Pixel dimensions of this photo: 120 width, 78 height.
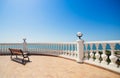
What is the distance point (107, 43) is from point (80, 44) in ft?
7.46

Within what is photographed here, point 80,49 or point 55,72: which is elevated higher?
point 80,49

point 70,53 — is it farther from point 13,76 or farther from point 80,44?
point 13,76

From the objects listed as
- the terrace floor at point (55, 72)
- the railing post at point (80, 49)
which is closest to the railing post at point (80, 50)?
the railing post at point (80, 49)

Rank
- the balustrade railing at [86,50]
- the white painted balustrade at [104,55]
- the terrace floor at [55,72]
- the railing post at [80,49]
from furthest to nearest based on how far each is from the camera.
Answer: the railing post at [80,49]
the balustrade railing at [86,50]
the white painted balustrade at [104,55]
the terrace floor at [55,72]

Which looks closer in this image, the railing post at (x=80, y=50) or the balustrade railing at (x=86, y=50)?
the balustrade railing at (x=86, y=50)

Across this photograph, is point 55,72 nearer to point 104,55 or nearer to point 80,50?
point 104,55

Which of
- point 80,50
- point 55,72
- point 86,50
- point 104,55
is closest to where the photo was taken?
point 55,72

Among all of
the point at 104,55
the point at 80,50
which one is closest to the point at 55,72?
the point at 104,55

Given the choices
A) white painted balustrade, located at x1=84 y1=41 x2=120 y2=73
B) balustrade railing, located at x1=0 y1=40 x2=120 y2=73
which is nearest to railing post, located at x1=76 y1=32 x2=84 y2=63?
balustrade railing, located at x1=0 y1=40 x2=120 y2=73

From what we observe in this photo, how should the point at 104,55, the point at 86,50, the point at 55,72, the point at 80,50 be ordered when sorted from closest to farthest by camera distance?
the point at 55,72
the point at 104,55
the point at 86,50
the point at 80,50

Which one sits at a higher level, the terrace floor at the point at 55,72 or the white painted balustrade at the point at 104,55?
the white painted balustrade at the point at 104,55

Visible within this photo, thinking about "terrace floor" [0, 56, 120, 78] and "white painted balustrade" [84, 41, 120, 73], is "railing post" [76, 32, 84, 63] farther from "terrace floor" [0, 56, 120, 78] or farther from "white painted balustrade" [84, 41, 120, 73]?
"terrace floor" [0, 56, 120, 78]

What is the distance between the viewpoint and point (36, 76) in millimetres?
4203

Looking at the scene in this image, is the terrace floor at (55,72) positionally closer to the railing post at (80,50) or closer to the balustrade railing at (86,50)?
the balustrade railing at (86,50)
